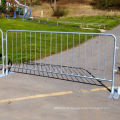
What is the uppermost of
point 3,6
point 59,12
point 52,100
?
point 3,6

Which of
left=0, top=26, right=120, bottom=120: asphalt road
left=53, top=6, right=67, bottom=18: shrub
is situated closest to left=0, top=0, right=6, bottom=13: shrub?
left=53, top=6, right=67, bottom=18: shrub

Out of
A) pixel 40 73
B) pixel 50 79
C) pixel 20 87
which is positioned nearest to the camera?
pixel 20 87

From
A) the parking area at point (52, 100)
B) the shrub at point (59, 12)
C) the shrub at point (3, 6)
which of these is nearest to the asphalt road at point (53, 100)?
the parking area at point (52, 100)

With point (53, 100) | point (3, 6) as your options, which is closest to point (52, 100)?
point (53, 100)

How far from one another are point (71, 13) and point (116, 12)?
849 centimetres

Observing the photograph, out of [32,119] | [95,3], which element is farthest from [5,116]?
[95,3]

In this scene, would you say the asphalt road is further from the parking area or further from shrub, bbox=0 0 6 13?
shrub, bbox=0 0 6 13

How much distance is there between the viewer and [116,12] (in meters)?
47.2

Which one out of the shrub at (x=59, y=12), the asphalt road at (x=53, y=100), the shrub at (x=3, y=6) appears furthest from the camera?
the shrub at (x=59, y=12)

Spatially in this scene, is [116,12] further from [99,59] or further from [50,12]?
[99,59]

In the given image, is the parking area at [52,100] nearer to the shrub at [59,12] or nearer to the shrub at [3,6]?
the shrub at [3,6]

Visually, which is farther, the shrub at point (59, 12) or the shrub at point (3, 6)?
the shrub at point (59, 12)

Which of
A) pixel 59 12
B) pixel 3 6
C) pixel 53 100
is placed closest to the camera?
pixel 53 100

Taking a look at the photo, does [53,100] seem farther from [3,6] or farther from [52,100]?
[3,6]
